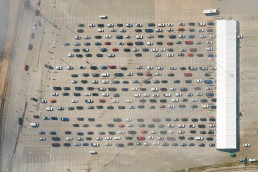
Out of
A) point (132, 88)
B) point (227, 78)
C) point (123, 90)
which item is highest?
point (227, 78)

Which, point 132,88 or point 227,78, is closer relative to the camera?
point 227,78

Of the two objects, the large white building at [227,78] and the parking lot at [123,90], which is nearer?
the large white building at [227,78]

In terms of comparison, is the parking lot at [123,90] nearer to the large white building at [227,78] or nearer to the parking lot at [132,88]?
the parking lot at [132,88]

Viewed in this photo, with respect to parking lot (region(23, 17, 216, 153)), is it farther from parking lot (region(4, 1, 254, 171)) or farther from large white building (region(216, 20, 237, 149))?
large white building (region(216, 20, 237, 149))

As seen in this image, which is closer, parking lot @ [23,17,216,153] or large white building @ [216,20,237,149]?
large white building @ [216,20,237,149]

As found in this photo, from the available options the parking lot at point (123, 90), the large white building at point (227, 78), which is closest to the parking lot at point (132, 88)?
the parking lot at point (123, 90)

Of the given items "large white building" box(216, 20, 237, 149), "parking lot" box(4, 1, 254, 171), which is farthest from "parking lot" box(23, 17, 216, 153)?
"large white building" box(216, 20, 237, 149)

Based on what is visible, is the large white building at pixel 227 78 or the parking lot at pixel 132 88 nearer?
the large white building at pixel 227 78

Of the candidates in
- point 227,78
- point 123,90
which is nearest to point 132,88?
point 123,90

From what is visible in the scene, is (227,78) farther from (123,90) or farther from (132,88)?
(123,90)
